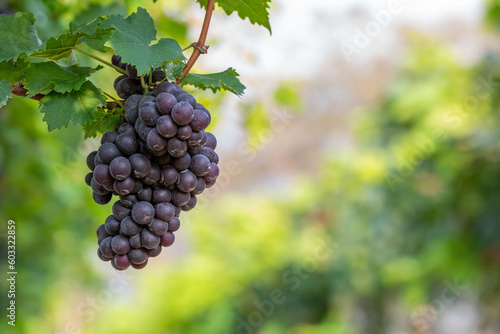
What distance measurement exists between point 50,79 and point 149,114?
0.15 meters

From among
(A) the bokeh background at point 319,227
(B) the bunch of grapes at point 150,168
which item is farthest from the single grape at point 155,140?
(A) the bokeh background at point 319,227

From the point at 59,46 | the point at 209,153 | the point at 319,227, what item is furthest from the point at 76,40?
the point at 319,227

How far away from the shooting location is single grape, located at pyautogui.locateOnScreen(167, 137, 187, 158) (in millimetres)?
648

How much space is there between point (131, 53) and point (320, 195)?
468 cm

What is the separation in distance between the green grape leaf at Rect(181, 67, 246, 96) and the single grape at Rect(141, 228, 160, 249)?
20cm

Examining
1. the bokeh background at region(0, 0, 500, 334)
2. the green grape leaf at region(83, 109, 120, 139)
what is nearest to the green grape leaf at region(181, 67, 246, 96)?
the green grape leaf at region(83, 109, 120, 139)

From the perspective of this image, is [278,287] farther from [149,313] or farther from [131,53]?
[131,53]

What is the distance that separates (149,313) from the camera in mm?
5199

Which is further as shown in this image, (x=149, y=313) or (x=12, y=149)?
(x=149, y=313)

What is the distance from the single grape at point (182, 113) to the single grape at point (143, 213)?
12cm

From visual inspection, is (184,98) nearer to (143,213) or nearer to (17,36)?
(143,213)

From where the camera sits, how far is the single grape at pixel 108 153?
663 millimetres

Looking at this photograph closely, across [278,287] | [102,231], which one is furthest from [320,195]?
[102,231]

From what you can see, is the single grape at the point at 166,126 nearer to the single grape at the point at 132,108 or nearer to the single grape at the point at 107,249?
the single grape at the point at 132,108
